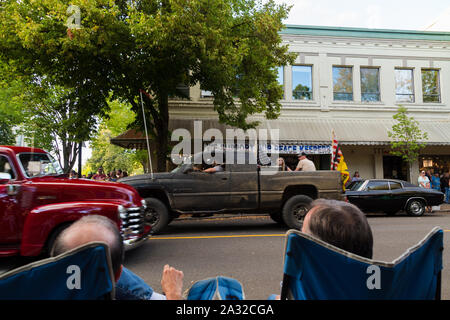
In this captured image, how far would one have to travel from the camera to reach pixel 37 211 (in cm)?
446

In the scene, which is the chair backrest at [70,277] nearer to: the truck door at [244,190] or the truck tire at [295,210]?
the truck door at [244,190]

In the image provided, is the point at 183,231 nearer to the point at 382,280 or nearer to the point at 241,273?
the point at 241,273

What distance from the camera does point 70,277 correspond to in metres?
1.26

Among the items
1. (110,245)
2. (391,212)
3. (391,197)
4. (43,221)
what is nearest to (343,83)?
(391,197)

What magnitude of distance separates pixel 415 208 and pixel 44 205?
1257 centimetres

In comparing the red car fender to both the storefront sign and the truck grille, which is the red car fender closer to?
the truck grille

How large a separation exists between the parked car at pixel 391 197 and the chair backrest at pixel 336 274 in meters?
11.0

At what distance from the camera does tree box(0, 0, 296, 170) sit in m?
8.73

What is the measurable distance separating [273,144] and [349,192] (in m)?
4.88

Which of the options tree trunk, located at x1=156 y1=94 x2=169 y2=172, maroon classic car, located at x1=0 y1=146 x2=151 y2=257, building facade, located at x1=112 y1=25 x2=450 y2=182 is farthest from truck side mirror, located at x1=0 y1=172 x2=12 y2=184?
building facade, located at x1=112 y1=25 x2=450 y2=182

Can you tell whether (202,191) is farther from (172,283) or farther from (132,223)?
(172,283)

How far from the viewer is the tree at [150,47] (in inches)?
344

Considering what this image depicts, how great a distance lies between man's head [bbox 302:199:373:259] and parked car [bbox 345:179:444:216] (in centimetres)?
1095
